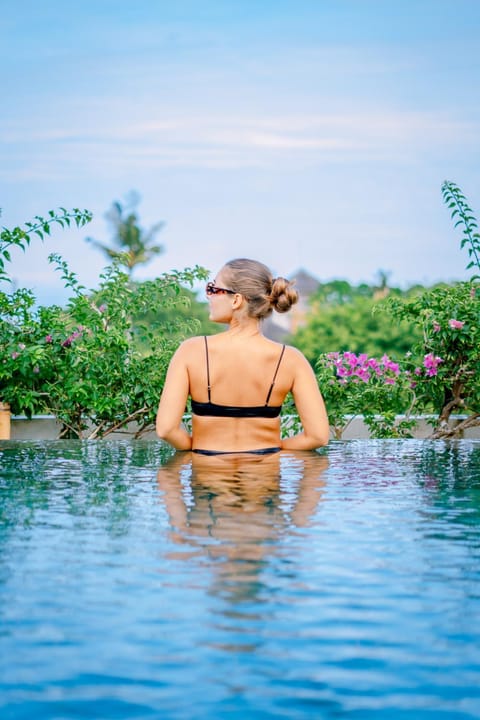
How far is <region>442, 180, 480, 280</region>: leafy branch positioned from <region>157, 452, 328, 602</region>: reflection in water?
3.93 metres

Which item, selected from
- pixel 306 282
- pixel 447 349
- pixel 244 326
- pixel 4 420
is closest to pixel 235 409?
pixel 244 326

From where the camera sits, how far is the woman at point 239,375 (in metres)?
5.17

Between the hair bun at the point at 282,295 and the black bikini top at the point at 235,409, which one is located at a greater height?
the hair bun at the point at 282,295

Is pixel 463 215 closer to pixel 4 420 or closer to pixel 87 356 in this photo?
pixel 87 356

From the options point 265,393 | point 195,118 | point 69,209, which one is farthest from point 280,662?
point 195,118

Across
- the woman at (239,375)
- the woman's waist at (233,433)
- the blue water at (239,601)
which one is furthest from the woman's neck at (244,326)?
the blue water at (239,601)

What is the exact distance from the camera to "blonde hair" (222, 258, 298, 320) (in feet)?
16.9

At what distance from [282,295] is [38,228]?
438 cm

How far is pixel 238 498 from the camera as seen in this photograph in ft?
13.1

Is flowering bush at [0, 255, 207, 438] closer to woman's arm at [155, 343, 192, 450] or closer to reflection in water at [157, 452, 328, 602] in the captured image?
reflection in water at [157, 452, 328, 602]

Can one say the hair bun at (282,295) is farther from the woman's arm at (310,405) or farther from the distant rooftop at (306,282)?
the distant rooftop at (306,282)

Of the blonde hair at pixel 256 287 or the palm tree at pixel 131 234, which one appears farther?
the palm tree at pixel 131 234

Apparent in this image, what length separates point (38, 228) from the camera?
29.7 ft

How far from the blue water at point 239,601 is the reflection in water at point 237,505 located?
0.03ft
